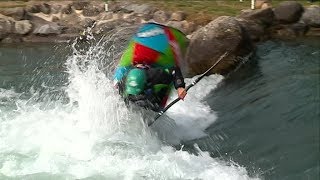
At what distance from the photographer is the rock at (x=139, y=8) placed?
18766 millimetres

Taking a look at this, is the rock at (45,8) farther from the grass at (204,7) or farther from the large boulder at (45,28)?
the grass at (204,7)

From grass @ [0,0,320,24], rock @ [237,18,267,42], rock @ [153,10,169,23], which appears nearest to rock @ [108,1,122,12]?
grass @ [0,0,320,24]

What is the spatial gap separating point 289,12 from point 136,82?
10590 millimetres

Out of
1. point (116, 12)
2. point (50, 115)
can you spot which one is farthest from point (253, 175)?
point (116, 12)

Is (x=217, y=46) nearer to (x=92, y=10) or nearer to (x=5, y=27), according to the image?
(x=92, y=10)

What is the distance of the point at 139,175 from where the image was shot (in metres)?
7.37

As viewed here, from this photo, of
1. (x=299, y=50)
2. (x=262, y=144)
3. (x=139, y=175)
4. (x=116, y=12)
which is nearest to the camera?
(x=139, y=175)

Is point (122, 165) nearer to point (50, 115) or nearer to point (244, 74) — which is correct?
point (50, 115)

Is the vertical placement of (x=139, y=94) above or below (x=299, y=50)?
above

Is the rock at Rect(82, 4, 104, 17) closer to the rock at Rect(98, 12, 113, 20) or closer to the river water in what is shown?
the rock at Rect(98, 12, 113, 20)

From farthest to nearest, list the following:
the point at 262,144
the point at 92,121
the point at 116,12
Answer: the point at 116,12 → the point at 92,121 → the point at 262,144

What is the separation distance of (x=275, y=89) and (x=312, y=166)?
4.28 meters

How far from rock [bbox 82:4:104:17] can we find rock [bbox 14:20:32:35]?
2.25 m

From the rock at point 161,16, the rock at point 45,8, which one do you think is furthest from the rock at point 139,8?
the rock at point 45,8
